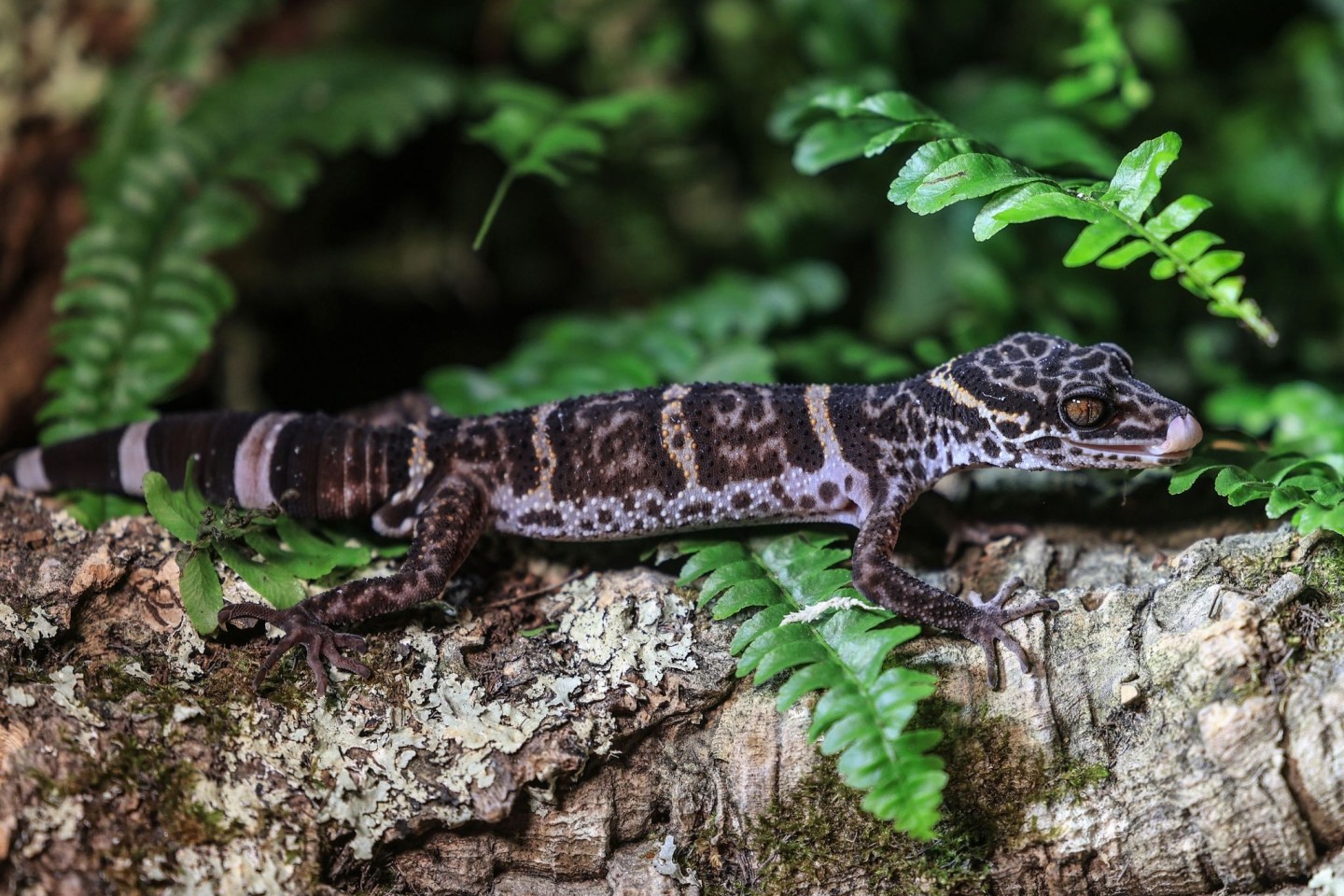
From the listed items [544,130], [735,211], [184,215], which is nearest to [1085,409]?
[544,130]

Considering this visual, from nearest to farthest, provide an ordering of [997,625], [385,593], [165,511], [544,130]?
[997,625] → [165,511] → [385,593] → [544,130]

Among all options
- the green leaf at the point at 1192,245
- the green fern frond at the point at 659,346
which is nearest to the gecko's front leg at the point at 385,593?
the green fern frond at the point at 659,346

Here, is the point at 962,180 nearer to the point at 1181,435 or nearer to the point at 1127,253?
the point at 1127,253

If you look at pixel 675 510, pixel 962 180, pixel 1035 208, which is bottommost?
pixel 675 510

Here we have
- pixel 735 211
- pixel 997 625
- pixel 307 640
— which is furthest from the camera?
pixel 735 211

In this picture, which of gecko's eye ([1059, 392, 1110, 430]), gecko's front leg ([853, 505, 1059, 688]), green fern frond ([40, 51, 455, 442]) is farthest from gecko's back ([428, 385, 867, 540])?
green fern frond ([40, 51, 455, 442])

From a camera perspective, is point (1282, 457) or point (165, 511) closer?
point (165, 511)

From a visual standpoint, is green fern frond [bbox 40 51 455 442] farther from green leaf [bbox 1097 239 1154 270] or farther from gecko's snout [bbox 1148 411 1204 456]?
gecko's snout [bbox 1148 411 1204 456]

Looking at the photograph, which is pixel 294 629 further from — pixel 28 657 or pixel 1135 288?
pixel 1135 288
